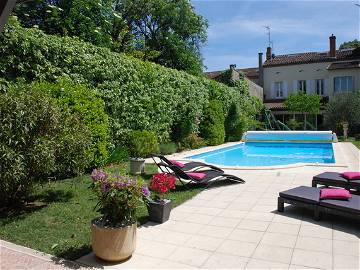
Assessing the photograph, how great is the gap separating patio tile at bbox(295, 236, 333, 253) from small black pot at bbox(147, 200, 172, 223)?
7.34 feet

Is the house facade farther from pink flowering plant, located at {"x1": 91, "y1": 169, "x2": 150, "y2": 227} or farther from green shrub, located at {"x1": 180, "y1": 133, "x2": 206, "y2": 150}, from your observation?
pink flowering plant, located at {"x1": 91, "y1": 169, "x2": 150, "y2": 227}

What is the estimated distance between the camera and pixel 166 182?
6344mm

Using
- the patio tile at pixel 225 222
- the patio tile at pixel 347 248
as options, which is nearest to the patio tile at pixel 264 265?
the patio tile at pixel 347 248

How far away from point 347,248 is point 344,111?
2566cm

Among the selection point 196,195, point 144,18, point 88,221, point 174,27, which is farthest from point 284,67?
point 88,221

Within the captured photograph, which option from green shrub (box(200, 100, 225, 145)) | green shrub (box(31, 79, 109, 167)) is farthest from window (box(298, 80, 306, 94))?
green shrub (box(31, 79, 109, 167))

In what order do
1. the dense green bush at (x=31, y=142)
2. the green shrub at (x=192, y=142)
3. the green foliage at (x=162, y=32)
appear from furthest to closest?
the green foliage at (x=162, y=32) < the green shrub at (x=192, y=142) < the dense green bush at (x=31, y=142)

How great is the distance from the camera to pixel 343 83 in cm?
3572

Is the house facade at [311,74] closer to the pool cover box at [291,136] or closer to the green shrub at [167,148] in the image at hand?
the pool cover box at [291,136]

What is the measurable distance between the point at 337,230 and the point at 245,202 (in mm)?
2175

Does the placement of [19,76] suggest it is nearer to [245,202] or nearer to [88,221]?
[88,221]

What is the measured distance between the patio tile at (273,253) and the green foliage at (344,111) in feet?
83.6

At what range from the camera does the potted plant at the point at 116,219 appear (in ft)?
14.8

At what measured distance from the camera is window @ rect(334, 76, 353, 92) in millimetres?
35344
